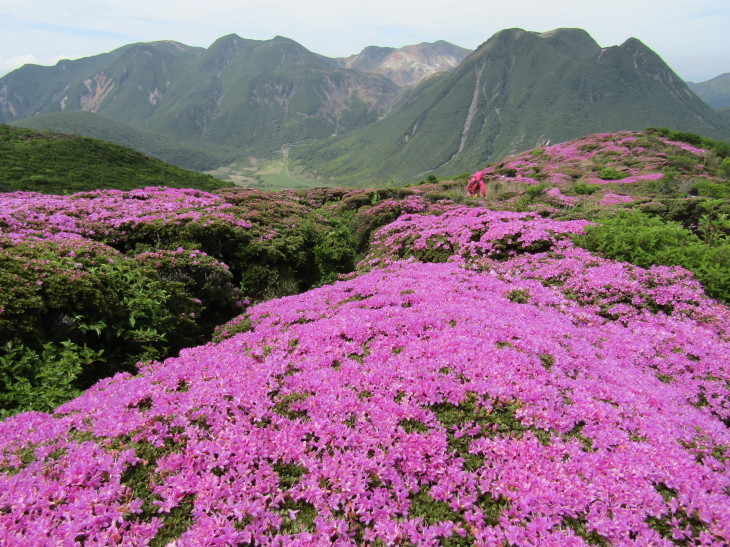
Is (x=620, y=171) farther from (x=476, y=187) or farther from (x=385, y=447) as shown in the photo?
(x=385, y=447)

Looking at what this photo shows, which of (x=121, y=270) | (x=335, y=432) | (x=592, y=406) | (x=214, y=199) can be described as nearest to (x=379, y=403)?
(x=335, y=432)

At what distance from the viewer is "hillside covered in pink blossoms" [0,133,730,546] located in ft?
11.0

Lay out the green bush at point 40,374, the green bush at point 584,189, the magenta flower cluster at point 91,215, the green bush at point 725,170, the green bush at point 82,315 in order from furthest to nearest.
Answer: the green bush at point 725,170 < the green bush at point 584,189 < the magenta flower cluster at point 91,215 < the green bush at point 82,315 < the green bush at point 40,374

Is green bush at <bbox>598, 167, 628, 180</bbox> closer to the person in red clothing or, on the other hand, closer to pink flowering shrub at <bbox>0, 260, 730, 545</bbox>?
the person in red clothing

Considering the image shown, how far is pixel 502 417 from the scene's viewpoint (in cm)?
457

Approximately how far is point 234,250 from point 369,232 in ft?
25.3

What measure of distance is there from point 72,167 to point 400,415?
38210 millimetres

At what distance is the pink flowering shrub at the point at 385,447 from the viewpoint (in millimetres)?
3287

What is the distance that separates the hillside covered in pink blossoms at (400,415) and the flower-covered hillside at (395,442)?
24 millimetres

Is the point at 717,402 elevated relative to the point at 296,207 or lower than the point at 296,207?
lower

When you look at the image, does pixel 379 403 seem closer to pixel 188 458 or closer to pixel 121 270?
pixel 188 458

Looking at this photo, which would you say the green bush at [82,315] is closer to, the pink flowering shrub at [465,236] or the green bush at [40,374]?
the green bush at [40,374]

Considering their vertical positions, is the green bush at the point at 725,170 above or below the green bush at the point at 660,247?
above

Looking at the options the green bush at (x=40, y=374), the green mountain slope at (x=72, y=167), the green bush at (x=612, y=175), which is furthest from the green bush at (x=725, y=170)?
the green mountain slope at (x=72, y=167)
